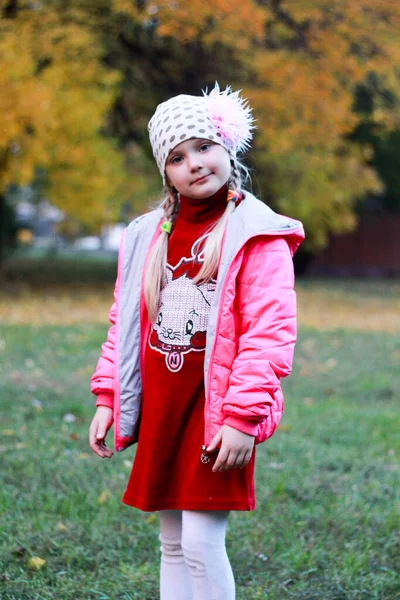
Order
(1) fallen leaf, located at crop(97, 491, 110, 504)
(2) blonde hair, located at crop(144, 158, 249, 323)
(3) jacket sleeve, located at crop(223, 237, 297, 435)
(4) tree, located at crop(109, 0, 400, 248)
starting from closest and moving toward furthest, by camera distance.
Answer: (3) jacket sleeve, located at crop(223, 237, 297, 435)
(2) blonde hair, located at crop(144, 158, 249, 323)
(1) fallen leaf, located at crop(97, 491, 110, 504)
(4) tree, located at crop(109, 0, 400, 248)

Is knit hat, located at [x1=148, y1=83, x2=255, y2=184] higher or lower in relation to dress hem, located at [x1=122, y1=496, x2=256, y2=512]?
higher

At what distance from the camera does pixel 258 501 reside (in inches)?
165

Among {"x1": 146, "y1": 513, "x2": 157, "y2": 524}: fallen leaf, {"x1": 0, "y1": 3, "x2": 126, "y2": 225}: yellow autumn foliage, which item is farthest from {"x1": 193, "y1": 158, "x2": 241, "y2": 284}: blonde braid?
{"x1": 0, "y1": 3, "x2": 126, "y2": 225}: yellow autumn foliage

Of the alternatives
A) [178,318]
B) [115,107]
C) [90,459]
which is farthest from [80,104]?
[178,318]

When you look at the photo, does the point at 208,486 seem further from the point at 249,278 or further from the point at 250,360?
the point at 249,278

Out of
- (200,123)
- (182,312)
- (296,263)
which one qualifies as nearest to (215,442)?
(182,312)

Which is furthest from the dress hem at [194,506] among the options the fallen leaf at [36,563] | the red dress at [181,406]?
the fallen leaf at [36,563]

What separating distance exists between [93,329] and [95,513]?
6.46m

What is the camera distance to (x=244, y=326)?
7.77ft

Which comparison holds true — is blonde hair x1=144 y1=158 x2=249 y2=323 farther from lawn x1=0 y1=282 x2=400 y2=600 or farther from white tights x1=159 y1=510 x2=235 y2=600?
lawn x1=0 y1=282 x2=400 y2=600

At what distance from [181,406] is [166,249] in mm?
483

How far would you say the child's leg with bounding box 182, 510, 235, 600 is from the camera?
238cm

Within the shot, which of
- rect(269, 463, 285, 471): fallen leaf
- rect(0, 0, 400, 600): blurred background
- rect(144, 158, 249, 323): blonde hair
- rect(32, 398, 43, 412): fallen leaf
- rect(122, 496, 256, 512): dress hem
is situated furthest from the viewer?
rect(32, 398, 43, 412): fallen leaf

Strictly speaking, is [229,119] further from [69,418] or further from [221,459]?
[69,418]
